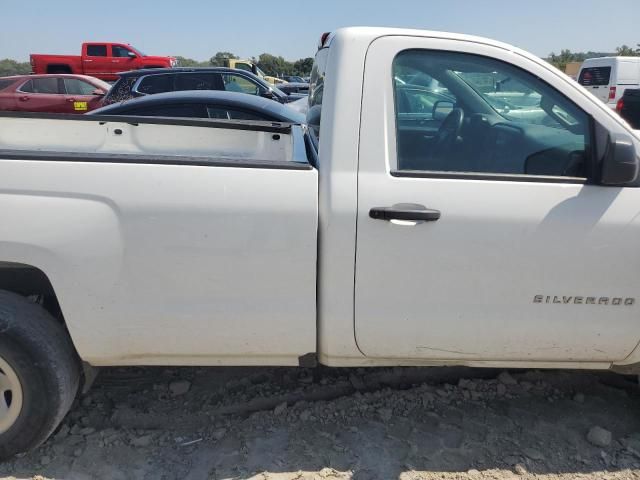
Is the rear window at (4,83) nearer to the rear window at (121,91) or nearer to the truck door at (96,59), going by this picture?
the rear window at (121,91)

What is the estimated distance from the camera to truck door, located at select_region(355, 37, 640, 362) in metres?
2.26

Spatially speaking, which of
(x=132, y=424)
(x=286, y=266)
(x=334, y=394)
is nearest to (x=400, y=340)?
(x=286, y=266)

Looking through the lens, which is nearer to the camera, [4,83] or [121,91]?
[121,91]

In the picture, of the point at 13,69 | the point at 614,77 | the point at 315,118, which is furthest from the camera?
the point at 13,69

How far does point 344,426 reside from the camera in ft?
9.13

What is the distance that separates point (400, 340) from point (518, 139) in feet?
3.39

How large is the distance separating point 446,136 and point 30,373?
2072mm

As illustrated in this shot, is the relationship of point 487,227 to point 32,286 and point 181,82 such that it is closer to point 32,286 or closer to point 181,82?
point 32,286

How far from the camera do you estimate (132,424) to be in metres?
2.81

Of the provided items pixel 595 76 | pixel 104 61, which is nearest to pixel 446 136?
pixel 595 76

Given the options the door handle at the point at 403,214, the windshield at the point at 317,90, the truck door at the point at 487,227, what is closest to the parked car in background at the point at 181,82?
the windshield at the point at 317,90

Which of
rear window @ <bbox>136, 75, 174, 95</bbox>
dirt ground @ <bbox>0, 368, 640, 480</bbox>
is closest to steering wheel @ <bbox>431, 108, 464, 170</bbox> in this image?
dirt ground @ <bbox>0, 368, 640, 480</bbox>

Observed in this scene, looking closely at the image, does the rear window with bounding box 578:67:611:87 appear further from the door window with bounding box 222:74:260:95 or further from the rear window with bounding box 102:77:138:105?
the rear window with bounding box 102:77:138:105

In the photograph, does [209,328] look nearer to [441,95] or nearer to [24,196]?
[24,196]
